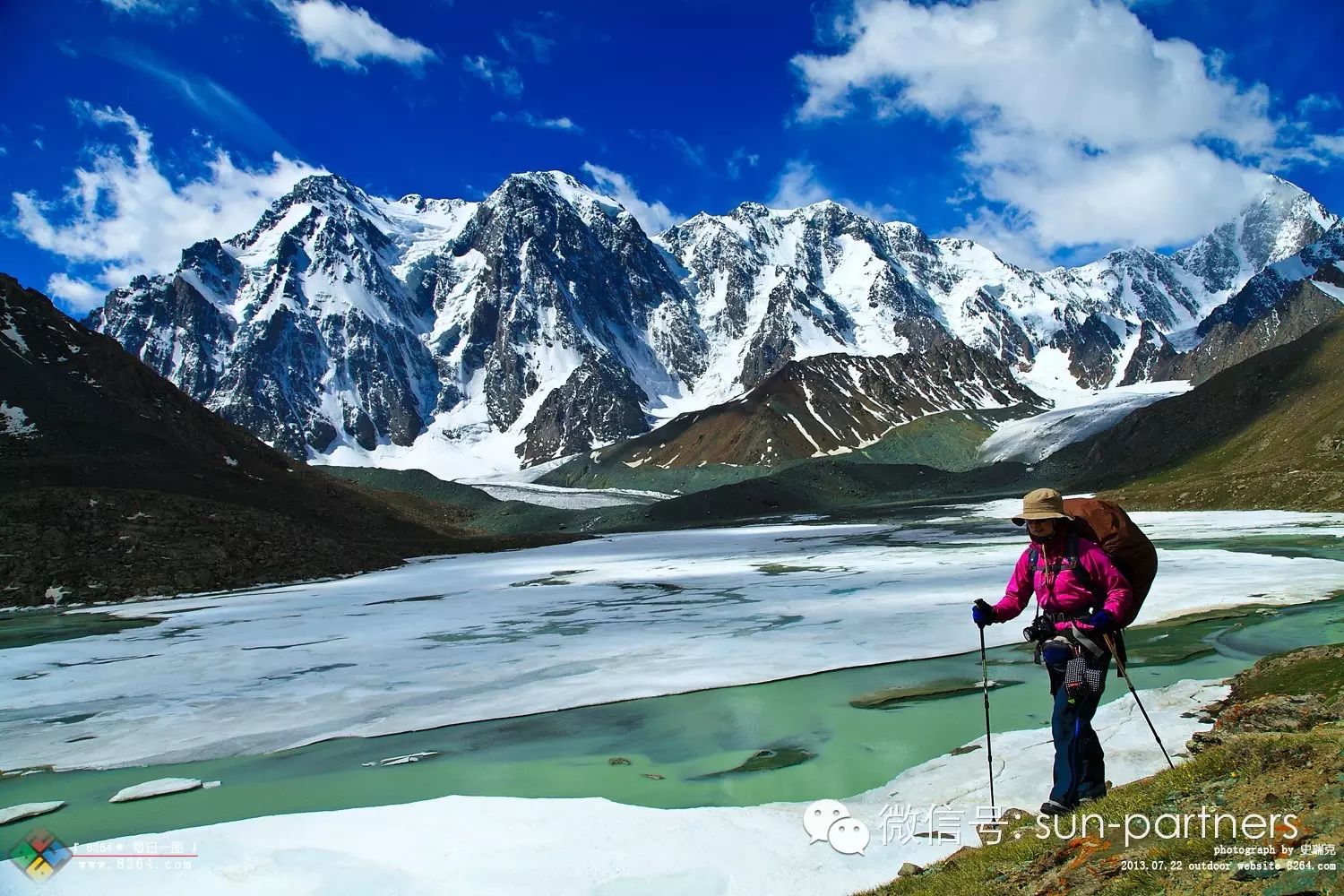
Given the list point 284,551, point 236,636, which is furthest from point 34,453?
point 236,636

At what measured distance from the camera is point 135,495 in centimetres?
4466

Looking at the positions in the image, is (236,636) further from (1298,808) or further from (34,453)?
(34,453)

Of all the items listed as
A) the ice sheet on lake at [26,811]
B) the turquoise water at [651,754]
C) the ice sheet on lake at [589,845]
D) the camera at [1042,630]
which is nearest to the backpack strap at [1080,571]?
the camera at [1042,630]

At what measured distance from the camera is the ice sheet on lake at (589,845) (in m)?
7.92

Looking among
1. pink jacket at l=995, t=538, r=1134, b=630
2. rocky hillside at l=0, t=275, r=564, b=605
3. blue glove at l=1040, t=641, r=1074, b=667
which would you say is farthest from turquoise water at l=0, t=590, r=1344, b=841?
rocky hillside at l=0, t=275, r=564, b=605

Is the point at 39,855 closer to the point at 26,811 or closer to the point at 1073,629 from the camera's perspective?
the point at 26,811

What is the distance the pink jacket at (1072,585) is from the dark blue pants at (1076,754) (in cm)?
51

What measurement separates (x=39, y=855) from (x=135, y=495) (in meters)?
41.7

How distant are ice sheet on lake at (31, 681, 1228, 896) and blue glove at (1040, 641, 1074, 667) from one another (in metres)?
1.94

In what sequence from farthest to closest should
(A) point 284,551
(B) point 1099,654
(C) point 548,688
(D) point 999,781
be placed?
(A) point 284,551, (C) point 548,688, (D) point 999,781, (B) point 1099,654

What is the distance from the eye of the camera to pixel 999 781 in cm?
957

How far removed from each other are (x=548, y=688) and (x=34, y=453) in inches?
2126

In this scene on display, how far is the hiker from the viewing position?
7.38m

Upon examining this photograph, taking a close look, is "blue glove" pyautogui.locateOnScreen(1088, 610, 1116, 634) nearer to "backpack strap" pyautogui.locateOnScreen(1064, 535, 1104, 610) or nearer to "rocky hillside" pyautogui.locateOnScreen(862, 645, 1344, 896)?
"backpack strap" pyautogui.locateOnScreen(1064, 535, 1104, 610)
